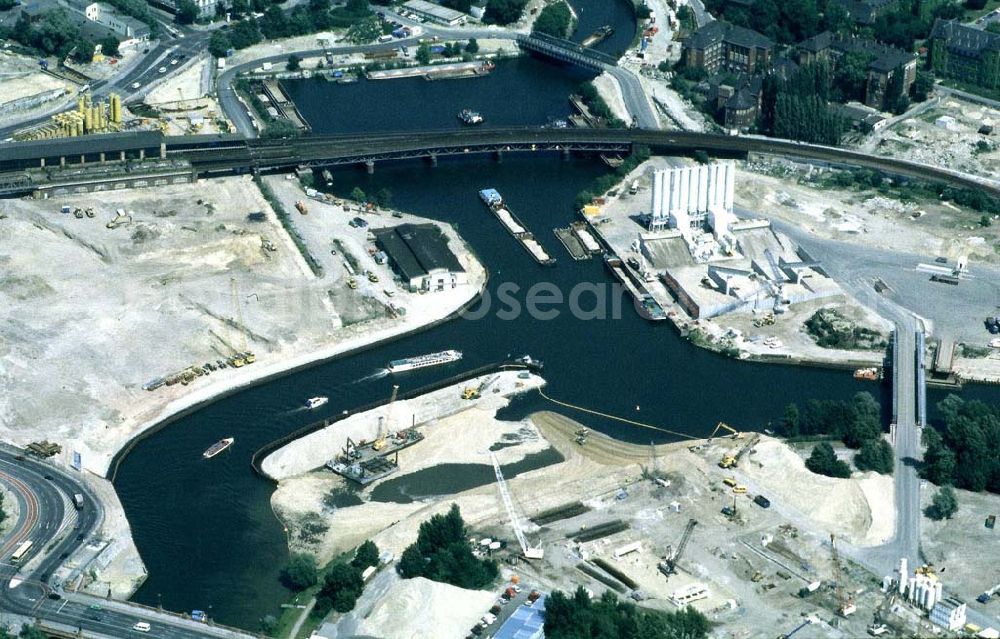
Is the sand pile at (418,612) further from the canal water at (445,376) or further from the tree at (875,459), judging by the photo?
the tree at (875,459)

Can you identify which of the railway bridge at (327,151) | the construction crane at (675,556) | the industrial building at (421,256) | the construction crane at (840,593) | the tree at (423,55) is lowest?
the construction crane at (840,593)

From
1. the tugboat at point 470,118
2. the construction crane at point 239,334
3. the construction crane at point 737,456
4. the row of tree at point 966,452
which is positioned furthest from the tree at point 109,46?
the row of tree at point 966,452

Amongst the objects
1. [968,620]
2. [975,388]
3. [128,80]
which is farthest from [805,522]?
[128,80]

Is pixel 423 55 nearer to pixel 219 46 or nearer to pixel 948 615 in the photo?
pixel 219 46

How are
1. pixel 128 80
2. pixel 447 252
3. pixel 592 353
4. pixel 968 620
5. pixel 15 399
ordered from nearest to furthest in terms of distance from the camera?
pixel 968 620
pixel 15 399
pixel 592 353
pixel 447 252
pixel 128 80

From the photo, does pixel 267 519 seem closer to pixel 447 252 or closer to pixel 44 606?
pixel 44 606

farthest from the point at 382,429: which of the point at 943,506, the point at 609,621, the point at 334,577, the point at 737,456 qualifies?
the point at 943,506
